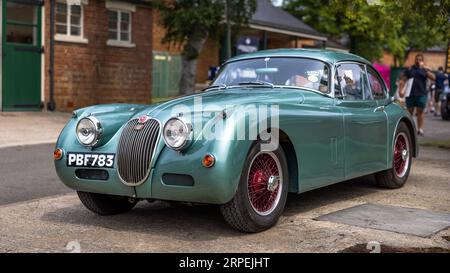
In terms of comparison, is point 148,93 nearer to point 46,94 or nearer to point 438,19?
point 46,94

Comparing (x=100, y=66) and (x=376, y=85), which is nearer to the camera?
(x=376, y=85)

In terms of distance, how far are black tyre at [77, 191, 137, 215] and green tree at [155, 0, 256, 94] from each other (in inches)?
428

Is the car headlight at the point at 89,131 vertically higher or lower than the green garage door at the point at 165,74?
lower

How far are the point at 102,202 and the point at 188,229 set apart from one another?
0.94 m

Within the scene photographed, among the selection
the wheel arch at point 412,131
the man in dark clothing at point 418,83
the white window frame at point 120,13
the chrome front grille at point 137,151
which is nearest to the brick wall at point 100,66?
the white window frame at point 120,13

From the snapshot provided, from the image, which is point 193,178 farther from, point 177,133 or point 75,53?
point 75,53

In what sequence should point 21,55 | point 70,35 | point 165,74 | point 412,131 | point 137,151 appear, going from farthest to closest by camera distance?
point 165,74 → point 70,35 → point 21,55 → point 412,131 → point 137,151

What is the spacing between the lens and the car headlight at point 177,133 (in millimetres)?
4555

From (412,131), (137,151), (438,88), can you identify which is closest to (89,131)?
(137,151)

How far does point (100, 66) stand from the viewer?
17.8 meters

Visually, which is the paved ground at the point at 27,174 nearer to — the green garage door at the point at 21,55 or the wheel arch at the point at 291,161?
the wheel arch at the point at 291,161

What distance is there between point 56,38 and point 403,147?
1134 cm
